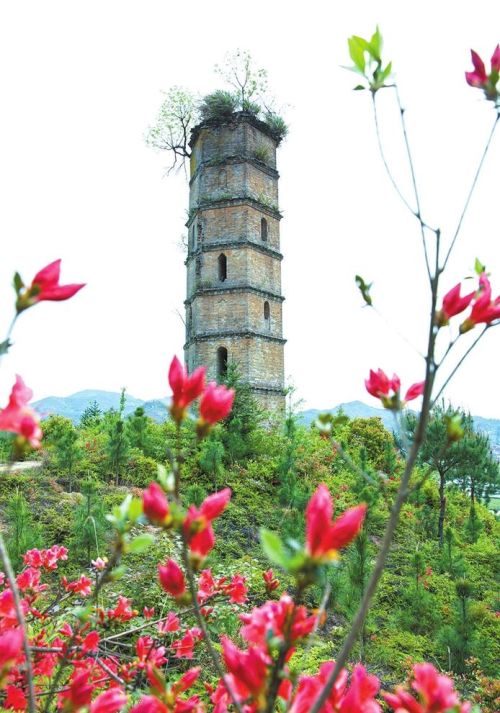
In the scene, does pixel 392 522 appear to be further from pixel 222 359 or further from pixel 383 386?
pixel 222 359

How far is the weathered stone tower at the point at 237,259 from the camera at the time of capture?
16.3 metres

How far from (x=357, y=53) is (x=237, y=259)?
1556 centimetres

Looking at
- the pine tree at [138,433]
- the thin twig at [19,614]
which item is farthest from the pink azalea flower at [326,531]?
the pine tree at [138,433]

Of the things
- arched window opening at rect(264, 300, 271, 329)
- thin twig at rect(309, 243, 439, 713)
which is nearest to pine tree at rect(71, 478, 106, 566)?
thin twig at rect(309, 243, 439, 713)

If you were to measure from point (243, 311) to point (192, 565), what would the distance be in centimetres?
1553

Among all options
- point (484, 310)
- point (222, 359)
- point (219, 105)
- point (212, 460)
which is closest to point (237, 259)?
point (222, 359)

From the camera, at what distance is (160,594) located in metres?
4.95

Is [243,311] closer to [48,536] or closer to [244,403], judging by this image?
[244,403]

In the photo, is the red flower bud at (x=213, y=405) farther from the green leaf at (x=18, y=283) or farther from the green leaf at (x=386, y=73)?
the green leaf at (x=386, y=73)

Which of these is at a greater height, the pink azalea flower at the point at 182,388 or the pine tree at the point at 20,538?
the pink azalea flower at the point at 182,388

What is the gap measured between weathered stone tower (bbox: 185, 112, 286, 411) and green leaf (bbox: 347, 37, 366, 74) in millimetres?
14329

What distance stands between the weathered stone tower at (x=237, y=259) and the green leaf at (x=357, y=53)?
14329 millimetres

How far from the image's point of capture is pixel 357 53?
4.42ft

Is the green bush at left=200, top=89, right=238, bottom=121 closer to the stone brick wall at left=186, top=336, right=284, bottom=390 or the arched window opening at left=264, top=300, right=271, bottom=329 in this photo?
the arched window opening at left=264, top=300, right=271, bottom=329
